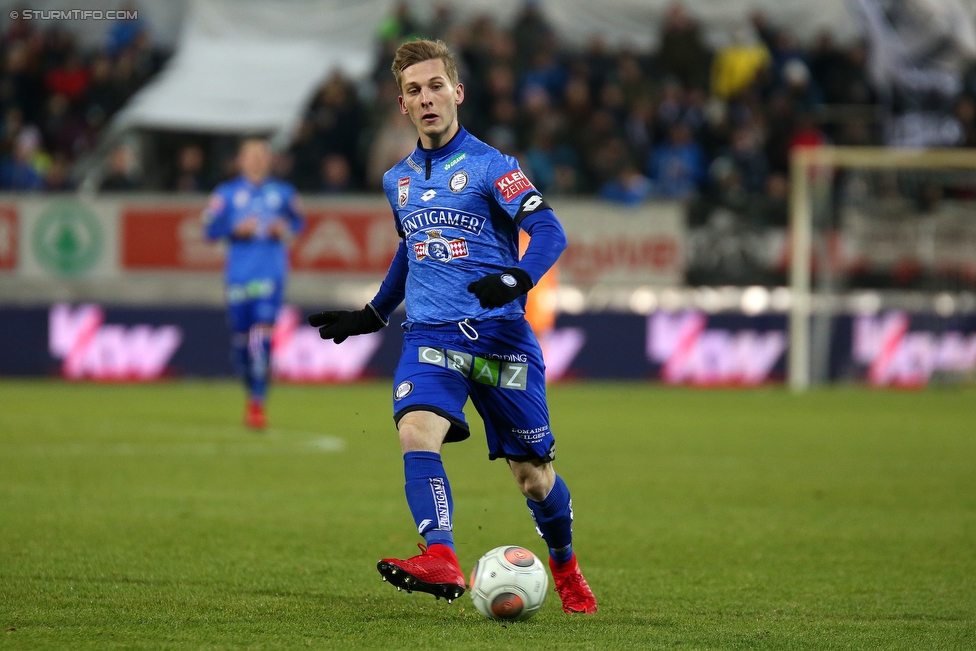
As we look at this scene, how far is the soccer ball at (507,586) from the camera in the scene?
16.1 feet

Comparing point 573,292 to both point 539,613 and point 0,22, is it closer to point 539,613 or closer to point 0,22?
point 0,22

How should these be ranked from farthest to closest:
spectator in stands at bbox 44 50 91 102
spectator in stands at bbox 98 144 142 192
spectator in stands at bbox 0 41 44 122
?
spectator in stands at bbox 44 50 91 102, spectator in stands at bbox 0 41 44 122, spectator in stands at bbox 98 144 142 192

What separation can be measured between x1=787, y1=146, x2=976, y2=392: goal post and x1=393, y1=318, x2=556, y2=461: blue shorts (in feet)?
46.8

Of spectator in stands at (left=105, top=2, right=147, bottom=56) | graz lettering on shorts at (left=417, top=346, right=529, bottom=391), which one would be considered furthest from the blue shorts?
spectator in stands at (left=105, top=2, right=147, bottom=56)

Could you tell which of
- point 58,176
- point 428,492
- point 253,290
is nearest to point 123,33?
point 58,176

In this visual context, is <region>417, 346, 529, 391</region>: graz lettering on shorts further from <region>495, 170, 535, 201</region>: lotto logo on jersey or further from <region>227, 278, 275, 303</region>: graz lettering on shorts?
<region>227, 278, 275, 303</region>: graz lettering on shorts

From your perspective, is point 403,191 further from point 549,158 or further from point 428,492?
point 549,158

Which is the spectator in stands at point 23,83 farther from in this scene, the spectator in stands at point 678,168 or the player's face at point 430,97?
the player's face at point 430,97

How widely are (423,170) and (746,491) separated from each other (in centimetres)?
454

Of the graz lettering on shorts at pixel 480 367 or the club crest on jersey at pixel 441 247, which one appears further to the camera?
the club crest on jersey at pixel 441 247

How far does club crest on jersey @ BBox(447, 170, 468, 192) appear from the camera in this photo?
5.24 meters

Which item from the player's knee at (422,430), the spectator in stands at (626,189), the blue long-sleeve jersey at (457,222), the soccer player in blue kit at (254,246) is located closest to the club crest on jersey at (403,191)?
the blue long-sleeve jersey at (457,222)

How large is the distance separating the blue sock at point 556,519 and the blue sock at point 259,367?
294 inches

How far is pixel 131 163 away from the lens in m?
20.3
